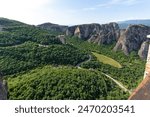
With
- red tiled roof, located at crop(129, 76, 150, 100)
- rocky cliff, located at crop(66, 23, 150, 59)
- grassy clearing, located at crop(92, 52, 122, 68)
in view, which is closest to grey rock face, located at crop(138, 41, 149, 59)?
rocky cliff, located at crop(66, 23, 150, 59)

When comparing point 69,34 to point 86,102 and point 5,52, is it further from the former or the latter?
point 86,102

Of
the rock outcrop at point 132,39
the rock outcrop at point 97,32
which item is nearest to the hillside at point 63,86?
the rock outcrop at point 132,39

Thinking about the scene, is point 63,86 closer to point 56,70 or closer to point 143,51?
point 56,70

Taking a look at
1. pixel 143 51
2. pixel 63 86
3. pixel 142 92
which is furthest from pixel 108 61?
pixel 142 92

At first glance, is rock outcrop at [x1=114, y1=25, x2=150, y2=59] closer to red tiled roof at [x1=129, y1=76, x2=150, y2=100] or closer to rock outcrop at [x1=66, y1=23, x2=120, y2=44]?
rock outcrop at [x1=66, y1=23, x2=120, y2=44]

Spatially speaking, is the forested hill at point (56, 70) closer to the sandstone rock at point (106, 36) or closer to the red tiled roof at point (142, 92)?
the sandstone rock at point (106, 36)
